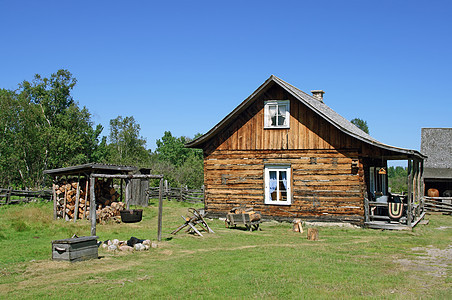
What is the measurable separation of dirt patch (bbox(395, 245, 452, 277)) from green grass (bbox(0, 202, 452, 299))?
0.03 meters

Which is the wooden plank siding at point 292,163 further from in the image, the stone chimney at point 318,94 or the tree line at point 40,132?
the tree line at point 40,132

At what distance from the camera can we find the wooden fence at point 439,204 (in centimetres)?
A: 2648

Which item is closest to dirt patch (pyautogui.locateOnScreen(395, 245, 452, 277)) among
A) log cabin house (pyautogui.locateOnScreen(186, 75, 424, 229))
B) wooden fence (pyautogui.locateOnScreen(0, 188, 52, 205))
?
log cabin house (pyautogui.locateOnScreen(186, 75, 424, 229))

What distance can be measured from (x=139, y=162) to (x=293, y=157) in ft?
126

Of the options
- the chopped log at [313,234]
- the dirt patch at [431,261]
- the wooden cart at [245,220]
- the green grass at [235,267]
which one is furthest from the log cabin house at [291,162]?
the dirt patch at [431,261]

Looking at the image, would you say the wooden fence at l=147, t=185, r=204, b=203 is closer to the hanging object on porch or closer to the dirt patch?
the hanging object on porch

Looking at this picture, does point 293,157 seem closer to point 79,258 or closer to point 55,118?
point 79,258

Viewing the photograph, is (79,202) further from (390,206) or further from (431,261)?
(431,261)

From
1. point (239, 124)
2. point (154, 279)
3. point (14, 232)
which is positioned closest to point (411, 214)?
point (239, 124)

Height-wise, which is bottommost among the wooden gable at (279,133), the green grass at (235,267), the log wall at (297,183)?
the green grass at (235,267)

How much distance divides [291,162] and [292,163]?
0.21ft

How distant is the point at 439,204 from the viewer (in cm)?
2794

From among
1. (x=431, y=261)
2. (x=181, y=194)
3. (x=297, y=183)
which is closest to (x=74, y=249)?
(x=431, y=261)

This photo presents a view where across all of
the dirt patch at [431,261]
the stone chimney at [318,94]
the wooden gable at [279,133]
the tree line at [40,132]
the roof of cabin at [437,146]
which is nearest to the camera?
the dirt patch at [431,261]
